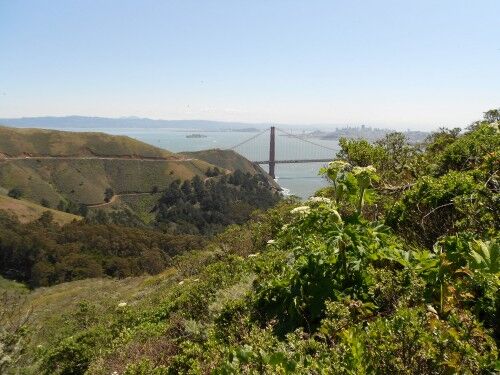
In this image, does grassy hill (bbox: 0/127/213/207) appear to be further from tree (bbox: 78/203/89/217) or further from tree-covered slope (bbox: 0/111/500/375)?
tree-covered slope (bbox: 0/111/500/375)

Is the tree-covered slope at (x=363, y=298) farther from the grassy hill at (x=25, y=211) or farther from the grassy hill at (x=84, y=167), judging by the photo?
the grassy hill at (x=84, y=167)

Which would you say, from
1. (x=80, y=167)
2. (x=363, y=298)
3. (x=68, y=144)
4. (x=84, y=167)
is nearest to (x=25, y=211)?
(x=80, y=167)

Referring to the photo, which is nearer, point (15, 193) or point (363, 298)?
point (363, 298)

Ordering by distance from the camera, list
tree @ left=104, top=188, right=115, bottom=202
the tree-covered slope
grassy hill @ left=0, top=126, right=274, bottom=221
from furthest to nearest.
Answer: tree @ left=104, top=188, right=115, bottom=202
grassy hill @ left=0, top=126, right=274, bottom=221
the tree-covered slope

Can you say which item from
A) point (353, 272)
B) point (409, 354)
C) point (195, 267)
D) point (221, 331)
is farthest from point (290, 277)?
point (195, 267)

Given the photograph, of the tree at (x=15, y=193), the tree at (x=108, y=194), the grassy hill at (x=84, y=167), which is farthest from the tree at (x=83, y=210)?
the tree at (x=15, y=193)

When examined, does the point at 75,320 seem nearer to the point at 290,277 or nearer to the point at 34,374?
the point at 34,374

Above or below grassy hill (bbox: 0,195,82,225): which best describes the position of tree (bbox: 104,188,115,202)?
below

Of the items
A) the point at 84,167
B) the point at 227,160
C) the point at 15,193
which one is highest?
the point at 84,167

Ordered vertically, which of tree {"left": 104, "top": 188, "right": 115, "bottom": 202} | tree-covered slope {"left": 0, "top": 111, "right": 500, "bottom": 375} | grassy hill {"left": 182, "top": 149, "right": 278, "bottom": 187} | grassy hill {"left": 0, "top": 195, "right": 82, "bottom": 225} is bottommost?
tree {"left": 104, "top": 188, "right": 115, "bottom": 202}

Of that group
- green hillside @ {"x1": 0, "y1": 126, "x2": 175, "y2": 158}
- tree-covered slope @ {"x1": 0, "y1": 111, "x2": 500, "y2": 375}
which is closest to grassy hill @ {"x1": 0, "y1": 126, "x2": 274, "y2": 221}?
green hillside @ {"x1": 0, "y1": 126, "x2": 175, "y2": 158}

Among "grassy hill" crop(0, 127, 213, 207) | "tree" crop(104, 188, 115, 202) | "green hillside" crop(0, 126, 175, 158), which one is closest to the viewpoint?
"grassy hill" crop(0, 127, 213, 207)

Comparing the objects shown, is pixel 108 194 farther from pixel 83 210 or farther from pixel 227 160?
pixel 227 160
